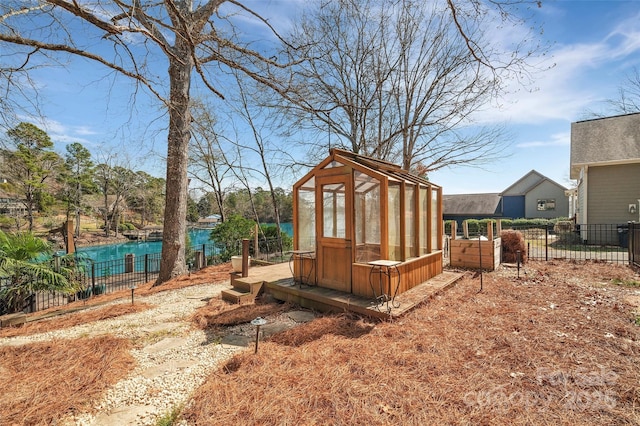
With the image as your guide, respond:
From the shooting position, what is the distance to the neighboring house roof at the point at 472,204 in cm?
2783

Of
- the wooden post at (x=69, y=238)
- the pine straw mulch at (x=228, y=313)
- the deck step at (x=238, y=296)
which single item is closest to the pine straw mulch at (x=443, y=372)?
the pine straw mulch at (x=228, y=313)

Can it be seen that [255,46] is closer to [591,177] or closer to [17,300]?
[17,300]

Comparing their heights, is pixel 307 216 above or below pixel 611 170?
below

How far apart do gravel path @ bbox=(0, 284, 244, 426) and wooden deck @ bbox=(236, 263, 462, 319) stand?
1420 millimetres

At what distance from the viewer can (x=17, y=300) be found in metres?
5.28

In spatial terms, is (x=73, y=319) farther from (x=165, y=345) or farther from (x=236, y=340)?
(x=236, y=340)

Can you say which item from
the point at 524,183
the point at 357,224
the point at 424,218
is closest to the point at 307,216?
the point at 357,224

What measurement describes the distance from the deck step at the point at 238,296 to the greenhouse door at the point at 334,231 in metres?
1.36

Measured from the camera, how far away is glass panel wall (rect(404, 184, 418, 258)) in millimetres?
5168

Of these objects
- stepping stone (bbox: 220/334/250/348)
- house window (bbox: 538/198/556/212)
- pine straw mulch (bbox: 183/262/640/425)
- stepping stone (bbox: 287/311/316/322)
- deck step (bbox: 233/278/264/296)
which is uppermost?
house window (bbox: 538/198/556/212)

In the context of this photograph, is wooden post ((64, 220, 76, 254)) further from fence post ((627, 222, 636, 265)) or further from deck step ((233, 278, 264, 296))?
fence post ((627, 222, 636, 265))

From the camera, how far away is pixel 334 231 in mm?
5230

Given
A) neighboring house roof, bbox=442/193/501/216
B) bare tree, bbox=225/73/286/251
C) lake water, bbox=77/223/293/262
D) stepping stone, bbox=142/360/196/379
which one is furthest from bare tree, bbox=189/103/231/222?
neighboring house roof, bbox=442/193/501/216

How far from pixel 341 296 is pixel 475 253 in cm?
490
